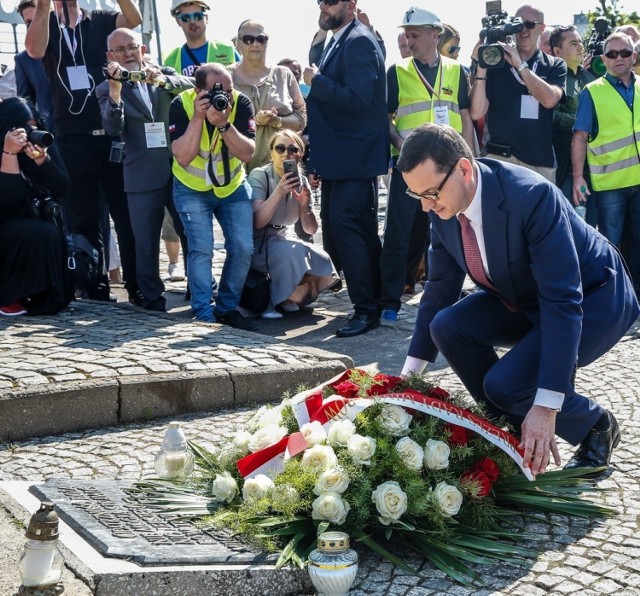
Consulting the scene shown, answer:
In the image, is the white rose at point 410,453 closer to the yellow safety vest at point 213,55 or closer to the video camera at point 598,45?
the yellow safety vest at point 213,55

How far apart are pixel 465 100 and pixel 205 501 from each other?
5.10m

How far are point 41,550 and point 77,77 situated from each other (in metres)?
5.60

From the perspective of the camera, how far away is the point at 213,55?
871cm

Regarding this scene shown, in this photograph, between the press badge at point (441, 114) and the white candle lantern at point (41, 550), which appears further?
the press badge at point (441, 114)

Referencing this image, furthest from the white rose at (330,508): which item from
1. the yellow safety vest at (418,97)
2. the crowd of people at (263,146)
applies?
the yellow safety vest at (418,97)

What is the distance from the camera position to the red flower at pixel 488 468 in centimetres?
396

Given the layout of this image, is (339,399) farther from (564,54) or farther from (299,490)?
(564,54)

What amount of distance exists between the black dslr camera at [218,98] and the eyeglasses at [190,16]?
4.49ft

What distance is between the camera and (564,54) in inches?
372

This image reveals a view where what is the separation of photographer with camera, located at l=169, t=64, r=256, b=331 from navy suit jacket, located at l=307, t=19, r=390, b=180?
481 mm

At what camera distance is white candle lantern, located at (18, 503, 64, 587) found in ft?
10.5

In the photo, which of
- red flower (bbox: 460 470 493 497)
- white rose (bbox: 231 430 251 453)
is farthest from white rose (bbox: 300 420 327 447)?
red flower (bbox: 460 470 493 497)

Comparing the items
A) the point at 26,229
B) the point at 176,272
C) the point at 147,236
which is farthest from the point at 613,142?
the point at 26,229

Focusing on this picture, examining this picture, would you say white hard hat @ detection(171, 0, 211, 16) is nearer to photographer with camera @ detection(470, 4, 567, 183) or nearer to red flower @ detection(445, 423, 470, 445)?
photographer with camera @ detection(470, 4, 567, 183)
